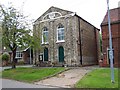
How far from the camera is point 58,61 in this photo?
3300cm

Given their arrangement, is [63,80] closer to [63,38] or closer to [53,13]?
[63,38]

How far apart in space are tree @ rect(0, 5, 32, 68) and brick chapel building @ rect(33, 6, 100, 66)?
10.6 feet

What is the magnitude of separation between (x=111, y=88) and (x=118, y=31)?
14470 mm

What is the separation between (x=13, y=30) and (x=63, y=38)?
29.0 ft

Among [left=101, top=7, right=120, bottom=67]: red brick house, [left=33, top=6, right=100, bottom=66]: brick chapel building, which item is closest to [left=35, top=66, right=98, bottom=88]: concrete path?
[left=101, top=7, right=120, bottom=67]: red brick house

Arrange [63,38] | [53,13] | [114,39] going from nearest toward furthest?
[114,39] → [63,38] → [53,13]

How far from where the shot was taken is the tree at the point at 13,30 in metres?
27.2

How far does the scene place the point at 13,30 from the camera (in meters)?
27.4

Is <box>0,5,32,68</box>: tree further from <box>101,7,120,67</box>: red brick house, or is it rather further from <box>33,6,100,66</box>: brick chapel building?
<box>101,7,120,67</box>: red brick house

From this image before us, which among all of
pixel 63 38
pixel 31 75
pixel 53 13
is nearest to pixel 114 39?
pixel 63 38

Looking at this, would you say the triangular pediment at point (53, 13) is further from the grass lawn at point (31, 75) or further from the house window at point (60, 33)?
the grass lawn at point (31, 75)

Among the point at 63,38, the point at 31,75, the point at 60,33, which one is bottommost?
the point at 31,75

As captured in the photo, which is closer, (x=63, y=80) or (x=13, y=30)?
(x=63, y=80)

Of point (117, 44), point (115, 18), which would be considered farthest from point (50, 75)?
point (115, 18)
